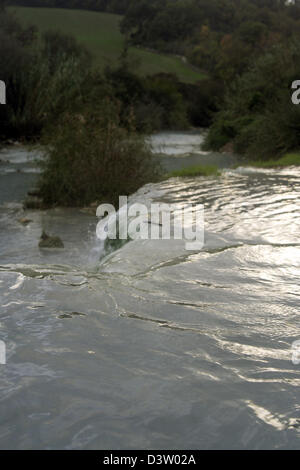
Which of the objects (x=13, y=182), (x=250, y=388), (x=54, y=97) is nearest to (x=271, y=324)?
(x=250, y=388)

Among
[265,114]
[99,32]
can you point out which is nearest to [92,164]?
[265,114]

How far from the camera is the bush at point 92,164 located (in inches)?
316

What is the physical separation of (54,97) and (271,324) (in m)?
15.5

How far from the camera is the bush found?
8.03m

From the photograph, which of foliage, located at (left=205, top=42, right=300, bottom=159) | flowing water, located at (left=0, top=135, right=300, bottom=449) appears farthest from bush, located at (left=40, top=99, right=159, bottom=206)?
foliage, located at (left=205, top=42, right=300, bottom=159)

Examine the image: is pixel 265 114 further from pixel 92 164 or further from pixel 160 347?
pixel 160 347

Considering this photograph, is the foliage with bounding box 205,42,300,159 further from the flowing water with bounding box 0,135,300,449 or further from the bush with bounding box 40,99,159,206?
the flowing water with bounding box 0,135,300,449

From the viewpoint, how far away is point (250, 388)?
77.1 inches

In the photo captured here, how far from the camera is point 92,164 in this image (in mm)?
8062

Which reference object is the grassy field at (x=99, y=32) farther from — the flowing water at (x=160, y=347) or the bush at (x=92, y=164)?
the flowing water at (x=160, y=347)

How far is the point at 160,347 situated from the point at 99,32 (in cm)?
5199

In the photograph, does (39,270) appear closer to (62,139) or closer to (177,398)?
(177,398)

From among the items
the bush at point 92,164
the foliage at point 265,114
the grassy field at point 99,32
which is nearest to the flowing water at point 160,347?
the bush at point 92,164

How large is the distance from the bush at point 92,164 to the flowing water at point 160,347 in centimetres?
396
